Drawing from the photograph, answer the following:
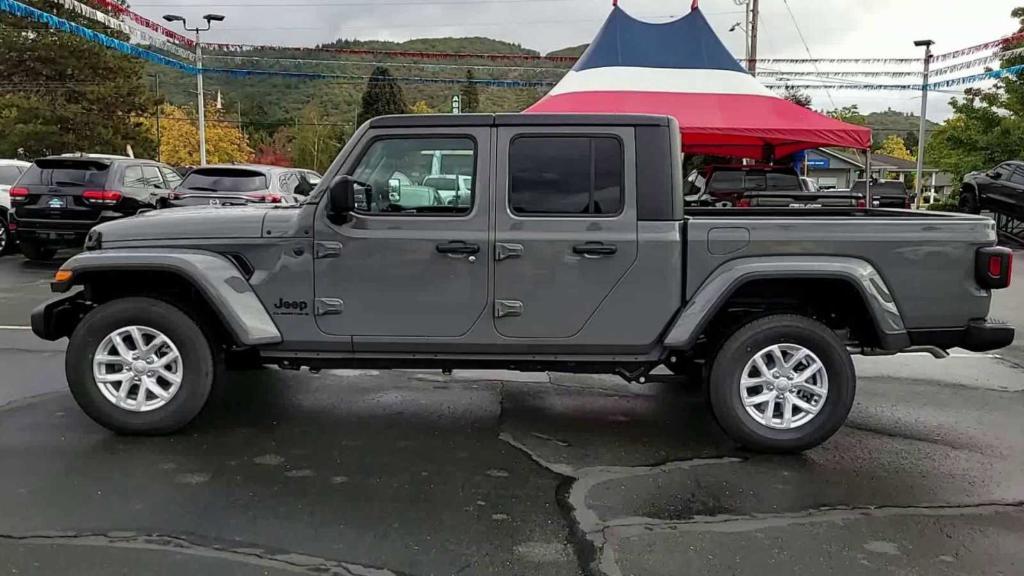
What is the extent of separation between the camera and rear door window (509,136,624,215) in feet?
14.8

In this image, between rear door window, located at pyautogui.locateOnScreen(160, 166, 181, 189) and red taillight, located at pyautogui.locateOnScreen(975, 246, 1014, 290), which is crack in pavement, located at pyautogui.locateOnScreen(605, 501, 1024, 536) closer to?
red taillight, located at pyautogui.locateOnScreen(975, 246, 1014, 290)

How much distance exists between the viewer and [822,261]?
4344 millimetres

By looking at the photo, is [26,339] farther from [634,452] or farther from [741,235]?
[741,235]

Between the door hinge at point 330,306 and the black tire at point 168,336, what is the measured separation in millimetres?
707

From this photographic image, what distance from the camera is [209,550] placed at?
10.8 ft

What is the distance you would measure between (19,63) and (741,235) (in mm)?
43544

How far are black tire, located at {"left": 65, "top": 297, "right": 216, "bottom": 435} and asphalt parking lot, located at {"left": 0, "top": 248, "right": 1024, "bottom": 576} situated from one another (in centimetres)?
14

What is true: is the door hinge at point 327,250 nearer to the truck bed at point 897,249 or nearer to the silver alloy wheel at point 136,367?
the silver alloy wheel at point 136,367

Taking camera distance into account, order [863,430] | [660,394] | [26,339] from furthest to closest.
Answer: [26,339]
[660,394]
[863,430]

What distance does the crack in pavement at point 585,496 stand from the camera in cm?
324

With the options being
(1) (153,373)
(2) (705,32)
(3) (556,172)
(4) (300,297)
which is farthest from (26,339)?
(2) (705,32)

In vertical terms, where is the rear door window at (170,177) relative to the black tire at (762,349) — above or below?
above

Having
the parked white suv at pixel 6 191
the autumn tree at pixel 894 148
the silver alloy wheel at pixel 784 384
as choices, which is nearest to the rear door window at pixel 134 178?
the parked white suv at pixel 6 191

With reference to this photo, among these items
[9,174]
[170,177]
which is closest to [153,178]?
[170,177]
